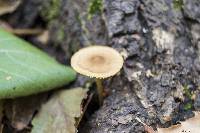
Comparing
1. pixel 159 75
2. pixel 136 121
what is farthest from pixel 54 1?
pixel 136 121

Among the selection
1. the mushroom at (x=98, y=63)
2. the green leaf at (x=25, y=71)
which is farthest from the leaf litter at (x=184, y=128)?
the green leaf at (x=25, y=71)

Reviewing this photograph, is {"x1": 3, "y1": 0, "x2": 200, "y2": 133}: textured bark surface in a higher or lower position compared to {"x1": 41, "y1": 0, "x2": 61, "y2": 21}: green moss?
higher

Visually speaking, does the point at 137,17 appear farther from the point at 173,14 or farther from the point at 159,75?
the point at 159,75

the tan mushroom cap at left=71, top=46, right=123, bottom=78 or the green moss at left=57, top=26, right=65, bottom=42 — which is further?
the green moss at left=57, top=26, right=65, bottom=42

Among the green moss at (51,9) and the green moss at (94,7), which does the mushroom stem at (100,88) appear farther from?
the green moss at (51,9)

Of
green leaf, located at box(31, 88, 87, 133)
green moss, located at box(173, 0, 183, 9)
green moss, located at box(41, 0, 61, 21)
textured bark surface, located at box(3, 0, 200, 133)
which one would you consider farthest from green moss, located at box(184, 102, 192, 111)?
green moss, located at box(41, 0, 61, 21)

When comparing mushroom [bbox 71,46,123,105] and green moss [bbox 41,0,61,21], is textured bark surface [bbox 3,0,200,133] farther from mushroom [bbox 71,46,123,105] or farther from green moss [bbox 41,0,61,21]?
green moss [bbox 41,0,61,21]

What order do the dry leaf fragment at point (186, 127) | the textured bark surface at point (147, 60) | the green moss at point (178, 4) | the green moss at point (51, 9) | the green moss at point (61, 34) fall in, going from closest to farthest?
the dry leaf fragment at point (186, 127)
the textured bark surface at point (147, 60)
the green moss at point (178, 4)
the green moss at point (61, 34)
the green moss at point (51, 9)
